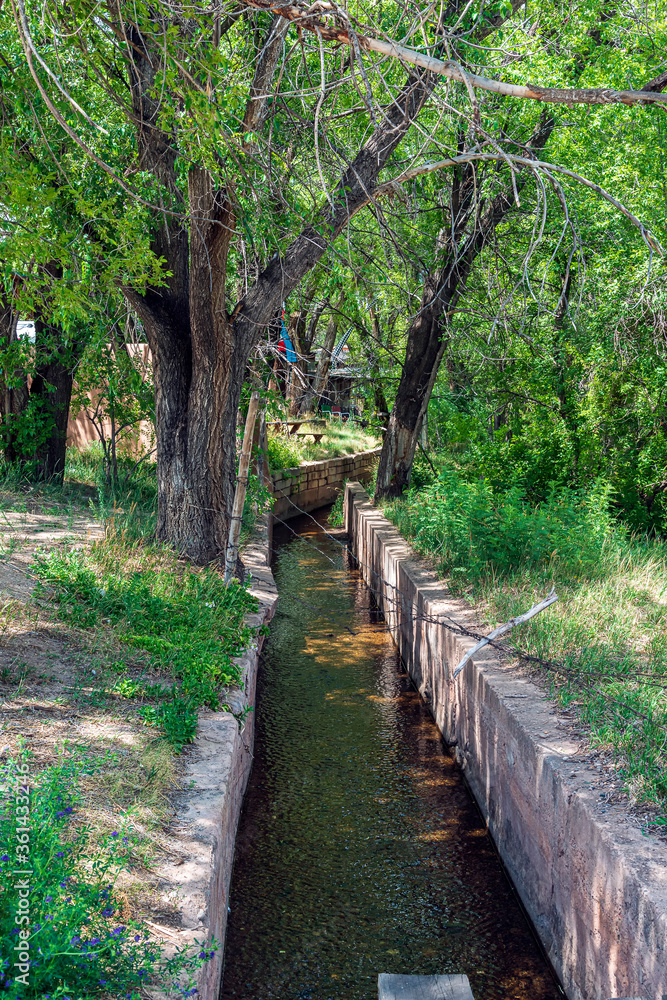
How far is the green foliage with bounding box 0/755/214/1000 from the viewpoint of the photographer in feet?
8.05

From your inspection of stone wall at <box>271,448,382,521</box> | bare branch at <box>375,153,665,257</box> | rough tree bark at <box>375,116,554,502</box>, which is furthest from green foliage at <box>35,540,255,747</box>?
stone wall at <box>271,448,382,521</box>

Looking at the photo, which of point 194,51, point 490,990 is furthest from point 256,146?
point 490,990

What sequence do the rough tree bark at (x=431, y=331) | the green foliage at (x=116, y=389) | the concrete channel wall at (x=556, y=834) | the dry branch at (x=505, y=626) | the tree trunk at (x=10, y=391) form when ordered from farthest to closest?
1. the rough tree bark at (x=431, y=331)
2. the green foliage at (x=116, y=389)
3. the tree trunk at (x=10, y=391)
4. the dry branch at (x=505, y=626)
5. the concrete channel wall at (x=556, y=834)

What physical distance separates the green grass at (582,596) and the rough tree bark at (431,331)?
141 inches

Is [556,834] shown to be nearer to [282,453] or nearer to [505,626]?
[505,626]

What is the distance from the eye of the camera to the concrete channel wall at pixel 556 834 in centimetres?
341

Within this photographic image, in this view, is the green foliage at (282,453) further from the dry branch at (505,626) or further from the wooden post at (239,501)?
the dry branch at (505,626)

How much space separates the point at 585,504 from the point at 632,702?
4702 mm

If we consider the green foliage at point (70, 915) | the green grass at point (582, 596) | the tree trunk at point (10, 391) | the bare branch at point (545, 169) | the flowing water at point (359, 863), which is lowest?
the flowing water at point (359, 863)

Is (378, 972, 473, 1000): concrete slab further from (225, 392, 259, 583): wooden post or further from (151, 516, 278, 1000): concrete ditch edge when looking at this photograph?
(225, 392, 259, 583): wooden post

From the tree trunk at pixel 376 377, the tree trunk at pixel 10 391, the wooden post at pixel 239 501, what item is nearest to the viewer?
the wooden post at pixel 239 501

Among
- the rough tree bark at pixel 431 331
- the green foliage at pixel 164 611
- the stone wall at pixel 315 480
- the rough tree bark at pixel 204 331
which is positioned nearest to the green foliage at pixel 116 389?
the rough tree bark at pixel 204 331

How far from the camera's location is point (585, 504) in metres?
9.19

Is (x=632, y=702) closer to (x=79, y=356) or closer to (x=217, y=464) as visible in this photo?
(x=217, y=464)
